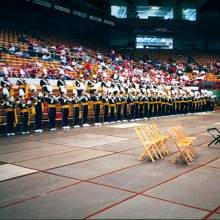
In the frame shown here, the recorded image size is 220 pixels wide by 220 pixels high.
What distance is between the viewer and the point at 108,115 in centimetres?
1619

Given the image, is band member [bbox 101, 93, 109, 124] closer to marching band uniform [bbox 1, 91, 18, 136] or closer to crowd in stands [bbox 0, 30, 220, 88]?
crowd in stands [bbox 0, 30, 220, 88]

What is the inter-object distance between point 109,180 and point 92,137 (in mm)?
5442

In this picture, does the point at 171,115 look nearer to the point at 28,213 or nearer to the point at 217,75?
the point at 217,75

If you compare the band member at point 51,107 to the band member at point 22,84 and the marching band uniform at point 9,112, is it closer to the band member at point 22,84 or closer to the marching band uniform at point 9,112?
the marching band uniform at point 9,112

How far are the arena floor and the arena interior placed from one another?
0.02 m

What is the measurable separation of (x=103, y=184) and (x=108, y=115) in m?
10.8

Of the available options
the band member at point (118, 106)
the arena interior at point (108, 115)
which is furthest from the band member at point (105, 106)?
the band member at point (118, 106)

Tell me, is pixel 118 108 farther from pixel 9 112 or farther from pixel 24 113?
pixel 9 112

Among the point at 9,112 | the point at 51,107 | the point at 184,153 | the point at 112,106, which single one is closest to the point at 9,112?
the point at 9,112

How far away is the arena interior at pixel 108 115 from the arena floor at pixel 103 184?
0.02 m

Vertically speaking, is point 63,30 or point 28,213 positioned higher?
point 63,30

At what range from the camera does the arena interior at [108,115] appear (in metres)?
4.75

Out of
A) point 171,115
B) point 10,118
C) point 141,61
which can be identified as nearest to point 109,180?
point 10,118

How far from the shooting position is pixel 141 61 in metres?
33.1
